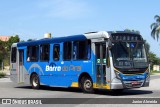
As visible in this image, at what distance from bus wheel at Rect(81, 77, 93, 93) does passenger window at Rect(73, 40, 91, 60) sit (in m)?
1.06

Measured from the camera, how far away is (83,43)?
1950cm

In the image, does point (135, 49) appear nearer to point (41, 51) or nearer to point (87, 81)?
point (87, 81)

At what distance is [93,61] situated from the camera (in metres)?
18.6

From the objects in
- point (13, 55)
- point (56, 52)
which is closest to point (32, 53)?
point (13, 55)

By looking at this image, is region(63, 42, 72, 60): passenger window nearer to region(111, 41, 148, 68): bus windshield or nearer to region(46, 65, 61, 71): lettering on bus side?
region(46, 65, 61, 71): lettering on bus side

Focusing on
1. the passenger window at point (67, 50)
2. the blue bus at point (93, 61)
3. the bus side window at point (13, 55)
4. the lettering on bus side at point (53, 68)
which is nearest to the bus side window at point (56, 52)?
the blue bus at point (93, 61)

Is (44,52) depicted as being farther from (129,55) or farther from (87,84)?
(129,55)

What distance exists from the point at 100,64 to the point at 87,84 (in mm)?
1495

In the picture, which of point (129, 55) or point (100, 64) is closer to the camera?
point (129, 55)

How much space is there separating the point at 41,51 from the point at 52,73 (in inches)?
67.2

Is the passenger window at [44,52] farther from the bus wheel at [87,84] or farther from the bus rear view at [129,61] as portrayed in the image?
the bus rear view at [129,61]

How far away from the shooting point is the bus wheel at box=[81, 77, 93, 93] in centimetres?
1892

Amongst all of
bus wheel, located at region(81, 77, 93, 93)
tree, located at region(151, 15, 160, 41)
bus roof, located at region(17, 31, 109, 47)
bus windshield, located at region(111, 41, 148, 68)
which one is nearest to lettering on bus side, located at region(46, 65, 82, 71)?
bus wheel, located at region(81, 77, 93, 93)

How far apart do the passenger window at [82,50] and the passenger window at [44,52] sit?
8.78 ft
